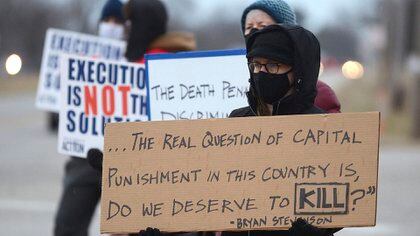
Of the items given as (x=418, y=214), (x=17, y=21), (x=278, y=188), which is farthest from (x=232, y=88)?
(x=17, y=21)

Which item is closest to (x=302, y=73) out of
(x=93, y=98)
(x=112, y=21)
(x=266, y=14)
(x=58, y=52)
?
(x=266, y=14)

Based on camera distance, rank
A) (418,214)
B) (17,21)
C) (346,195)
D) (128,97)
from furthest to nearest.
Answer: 1. (17,21)
2. (418,214)
3. (128,97)
4. (346,195)

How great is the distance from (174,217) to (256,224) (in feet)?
0.97

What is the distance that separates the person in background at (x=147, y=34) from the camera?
545cm

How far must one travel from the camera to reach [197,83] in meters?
4.63

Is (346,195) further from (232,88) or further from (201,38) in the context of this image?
(201,38)

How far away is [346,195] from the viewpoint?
11.3ft

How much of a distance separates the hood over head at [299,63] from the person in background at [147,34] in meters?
1.81

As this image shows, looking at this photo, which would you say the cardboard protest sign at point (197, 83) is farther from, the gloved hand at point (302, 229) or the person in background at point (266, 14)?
the gloved hand at point (302, 229)

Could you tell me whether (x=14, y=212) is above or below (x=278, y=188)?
above

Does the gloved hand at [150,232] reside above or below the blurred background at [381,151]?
below

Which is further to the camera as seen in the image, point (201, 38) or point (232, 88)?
point (201, 38)

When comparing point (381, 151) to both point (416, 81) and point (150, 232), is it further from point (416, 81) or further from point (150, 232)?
point (150, 232)

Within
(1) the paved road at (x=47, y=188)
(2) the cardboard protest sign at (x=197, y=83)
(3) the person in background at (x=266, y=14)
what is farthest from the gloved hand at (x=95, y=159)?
(1) the paved road at (x=47, y=188)
